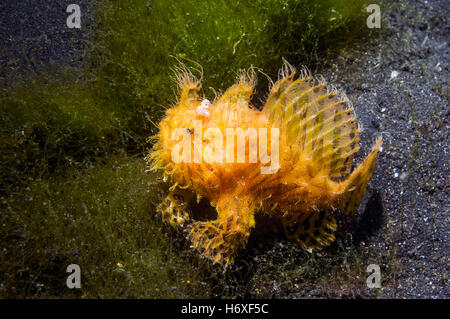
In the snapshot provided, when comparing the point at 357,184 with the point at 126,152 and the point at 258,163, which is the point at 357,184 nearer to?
the point at 258,163

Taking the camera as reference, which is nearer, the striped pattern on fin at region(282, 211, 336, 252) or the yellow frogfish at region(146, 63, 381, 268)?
the yellow frogfish at region(146, 63, 381, 268)

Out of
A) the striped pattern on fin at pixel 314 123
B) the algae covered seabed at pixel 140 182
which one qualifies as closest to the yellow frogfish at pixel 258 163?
the striped pattern on fin at pixel 314 123

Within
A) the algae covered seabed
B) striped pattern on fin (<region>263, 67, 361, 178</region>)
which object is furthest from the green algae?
striped pattern on fin (<region>263, 67, 361, 178</region>)

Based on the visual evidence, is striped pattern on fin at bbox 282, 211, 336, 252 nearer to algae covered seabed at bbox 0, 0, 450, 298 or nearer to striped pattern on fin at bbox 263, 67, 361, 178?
algae covered seabed at bbox 0, 0, 450, 298

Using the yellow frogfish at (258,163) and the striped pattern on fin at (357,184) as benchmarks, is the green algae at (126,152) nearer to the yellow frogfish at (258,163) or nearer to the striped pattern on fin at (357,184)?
the yellow frogfish at (258,163)
